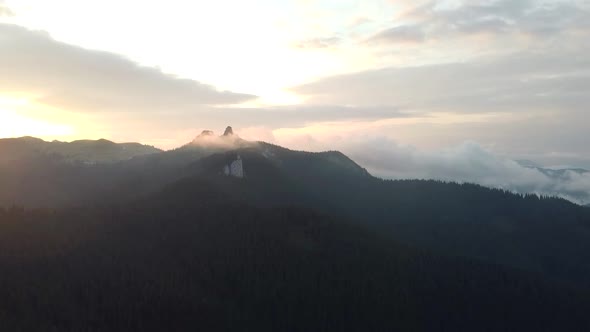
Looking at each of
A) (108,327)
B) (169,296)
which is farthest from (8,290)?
(169,296)

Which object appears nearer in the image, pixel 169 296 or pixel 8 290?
pixel 8 290

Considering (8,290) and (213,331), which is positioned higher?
(8,290)

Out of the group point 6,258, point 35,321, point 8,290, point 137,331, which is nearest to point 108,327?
point 137,331

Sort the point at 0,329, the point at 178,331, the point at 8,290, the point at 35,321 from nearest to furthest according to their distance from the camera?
the point at 0,329, the point at 35,321, the point at 8,290, the point at 178,331

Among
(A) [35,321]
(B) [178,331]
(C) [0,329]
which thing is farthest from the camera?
(B) [178,331]

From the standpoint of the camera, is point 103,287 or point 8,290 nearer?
point 8,290

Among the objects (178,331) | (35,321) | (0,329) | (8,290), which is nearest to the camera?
(0,329)

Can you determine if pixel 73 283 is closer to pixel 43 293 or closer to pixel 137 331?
pixel 43 293

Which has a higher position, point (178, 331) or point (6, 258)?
point (6, 258)

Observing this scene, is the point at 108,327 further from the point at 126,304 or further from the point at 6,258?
the point at 6,258
